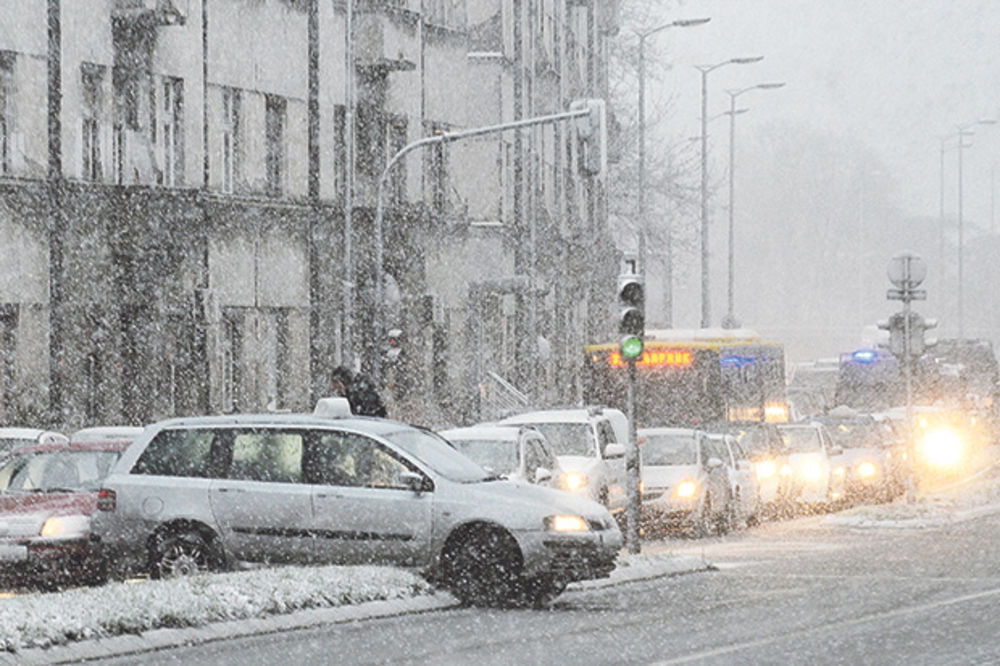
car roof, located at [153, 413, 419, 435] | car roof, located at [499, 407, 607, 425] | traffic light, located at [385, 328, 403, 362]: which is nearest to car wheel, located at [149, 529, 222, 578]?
car roof, located at [153, 413, 419, 435]

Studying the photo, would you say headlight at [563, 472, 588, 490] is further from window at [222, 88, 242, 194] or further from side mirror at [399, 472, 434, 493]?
window at [222, 88, 242, 194]

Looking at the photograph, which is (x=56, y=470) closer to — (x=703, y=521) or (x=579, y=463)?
(x=579, y=463)

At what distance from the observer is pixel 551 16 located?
195 feet

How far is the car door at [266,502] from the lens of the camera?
1728 centimetres

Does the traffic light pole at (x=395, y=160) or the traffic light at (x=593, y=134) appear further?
the traffic light pole at (x=395, y=160)

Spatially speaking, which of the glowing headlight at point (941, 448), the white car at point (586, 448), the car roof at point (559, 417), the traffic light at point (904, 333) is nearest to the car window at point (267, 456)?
the white car at point (586, 448)

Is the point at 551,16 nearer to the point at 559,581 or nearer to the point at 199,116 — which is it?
the point at 199,116

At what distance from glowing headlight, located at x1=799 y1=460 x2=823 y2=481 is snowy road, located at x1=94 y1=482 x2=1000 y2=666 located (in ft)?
43.9

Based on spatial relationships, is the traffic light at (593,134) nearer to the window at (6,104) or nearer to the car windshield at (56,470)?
the window at (6,104)

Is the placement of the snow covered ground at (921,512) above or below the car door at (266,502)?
below

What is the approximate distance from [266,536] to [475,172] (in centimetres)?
3229

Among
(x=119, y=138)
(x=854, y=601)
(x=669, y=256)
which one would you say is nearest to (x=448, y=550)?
(x=854, y=601)

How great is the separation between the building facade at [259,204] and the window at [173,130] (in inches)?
1.9

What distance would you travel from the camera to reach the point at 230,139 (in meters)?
39.8
